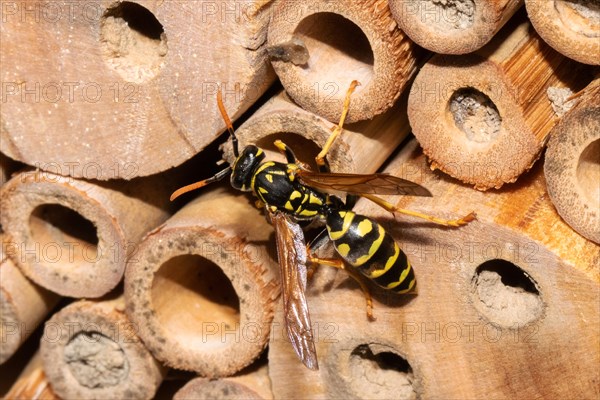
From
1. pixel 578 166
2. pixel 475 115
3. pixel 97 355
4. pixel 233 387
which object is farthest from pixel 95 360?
pixel 578 166

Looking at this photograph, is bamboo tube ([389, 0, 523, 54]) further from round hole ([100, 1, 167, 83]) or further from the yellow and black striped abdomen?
round hole ([100, 1, 167, 83])

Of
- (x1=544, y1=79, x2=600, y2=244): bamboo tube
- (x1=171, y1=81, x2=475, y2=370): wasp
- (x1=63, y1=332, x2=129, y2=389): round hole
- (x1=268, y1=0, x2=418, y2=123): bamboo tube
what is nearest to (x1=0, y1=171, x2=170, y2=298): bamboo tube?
(x1=63, y1=332, x2=129, y2=389): round hole

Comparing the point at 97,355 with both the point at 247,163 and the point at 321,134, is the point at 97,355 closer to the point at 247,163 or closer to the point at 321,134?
the point at 247,163

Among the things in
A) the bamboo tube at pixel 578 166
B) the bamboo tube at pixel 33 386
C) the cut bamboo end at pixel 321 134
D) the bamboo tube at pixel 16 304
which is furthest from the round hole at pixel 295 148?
the bamboo tube at pixel 33 386

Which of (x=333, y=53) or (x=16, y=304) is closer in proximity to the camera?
(x=333, y=53)

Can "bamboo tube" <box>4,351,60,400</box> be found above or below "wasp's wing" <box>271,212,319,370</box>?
below

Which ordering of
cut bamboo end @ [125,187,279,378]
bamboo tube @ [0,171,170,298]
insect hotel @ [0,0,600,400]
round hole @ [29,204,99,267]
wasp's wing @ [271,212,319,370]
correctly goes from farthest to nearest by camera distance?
round hole @ [29,204,99,267], bamboo tube @ [0,171,170,298], cut bamboo end @ [125,187,279,378], wasp's wing @ [271,212,319,370], insect hotel @ [0,0,600,400]

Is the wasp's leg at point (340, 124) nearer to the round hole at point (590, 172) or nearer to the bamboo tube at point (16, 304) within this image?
the round hole at point (590, 172)
